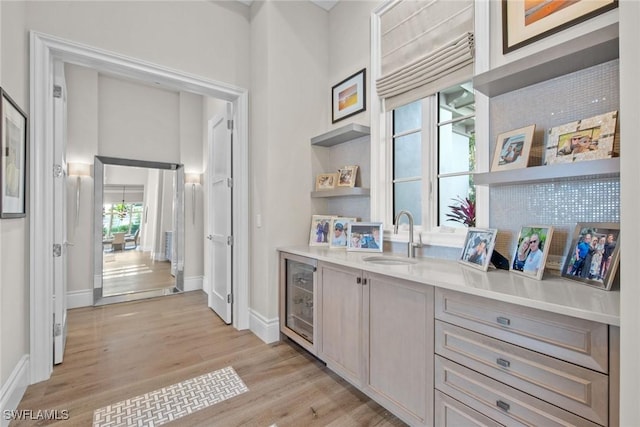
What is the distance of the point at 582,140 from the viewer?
1373 millimetres

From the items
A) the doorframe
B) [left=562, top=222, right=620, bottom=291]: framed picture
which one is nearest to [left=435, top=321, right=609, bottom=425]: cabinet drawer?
[left=562, top=222, right=620, bottom=291]: framed picture

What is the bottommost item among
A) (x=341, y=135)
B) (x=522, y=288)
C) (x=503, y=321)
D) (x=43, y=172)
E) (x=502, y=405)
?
(x=502, y=405)

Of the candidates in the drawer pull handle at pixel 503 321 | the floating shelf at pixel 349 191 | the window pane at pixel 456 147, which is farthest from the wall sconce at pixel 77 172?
the drawer pull handle at pixel 503 321

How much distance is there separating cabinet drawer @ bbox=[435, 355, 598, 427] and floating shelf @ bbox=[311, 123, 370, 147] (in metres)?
1.87

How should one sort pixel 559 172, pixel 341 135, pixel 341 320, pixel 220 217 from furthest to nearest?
pixel 220 217, pixel 341 135, pixel 341 320, pixel 559 172

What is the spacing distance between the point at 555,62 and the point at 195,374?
9.55ft

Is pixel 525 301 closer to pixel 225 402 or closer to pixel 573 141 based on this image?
pixel 573 141

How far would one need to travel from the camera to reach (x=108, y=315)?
3.54 metres

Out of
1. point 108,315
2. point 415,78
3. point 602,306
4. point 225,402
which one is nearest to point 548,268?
point 602,306

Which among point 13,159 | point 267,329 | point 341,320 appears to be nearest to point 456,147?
point 341,320

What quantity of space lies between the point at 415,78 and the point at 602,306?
1.84m

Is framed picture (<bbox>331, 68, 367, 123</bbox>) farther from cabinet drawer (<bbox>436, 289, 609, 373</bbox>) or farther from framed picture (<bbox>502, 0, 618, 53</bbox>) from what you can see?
cabinet drawer (<bbox>436, 289, 609, 373</bbox>)

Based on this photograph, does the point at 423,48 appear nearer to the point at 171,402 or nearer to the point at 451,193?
the point at 451,193

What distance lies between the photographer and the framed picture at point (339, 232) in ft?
8.90
